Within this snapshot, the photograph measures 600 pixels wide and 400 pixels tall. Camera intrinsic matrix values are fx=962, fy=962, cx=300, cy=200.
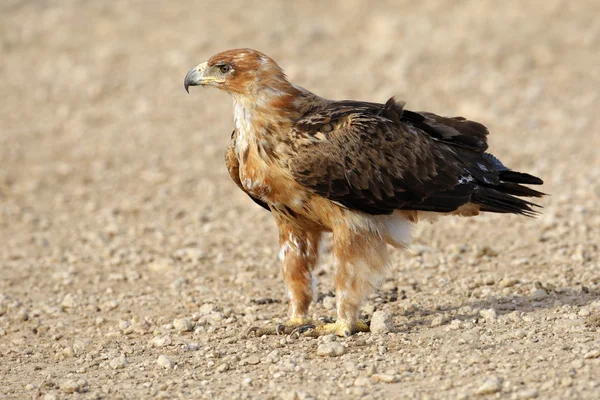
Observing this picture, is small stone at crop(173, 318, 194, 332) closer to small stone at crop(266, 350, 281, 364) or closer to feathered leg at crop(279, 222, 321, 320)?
feathered leg at crop(279, 222, 321, 320)

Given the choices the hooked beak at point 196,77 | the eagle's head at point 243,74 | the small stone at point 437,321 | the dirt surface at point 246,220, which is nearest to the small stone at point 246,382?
the dirt surface at point 246,220

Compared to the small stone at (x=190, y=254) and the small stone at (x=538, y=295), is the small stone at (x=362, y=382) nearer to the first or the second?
the small stone at (x=538, y=295)

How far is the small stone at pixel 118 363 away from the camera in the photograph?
671 centimetres

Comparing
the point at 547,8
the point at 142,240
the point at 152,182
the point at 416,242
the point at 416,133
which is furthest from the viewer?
the point at 547,8

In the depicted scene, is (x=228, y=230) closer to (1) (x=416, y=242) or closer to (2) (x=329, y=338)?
(1) (x=416, y=242)

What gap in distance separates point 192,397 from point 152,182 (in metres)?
7.41

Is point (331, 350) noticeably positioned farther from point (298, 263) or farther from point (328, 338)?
point (298, 263)

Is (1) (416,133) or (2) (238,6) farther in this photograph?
(2) (238,6)

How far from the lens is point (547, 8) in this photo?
20.1m

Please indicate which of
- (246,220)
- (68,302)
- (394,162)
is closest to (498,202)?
(394,162)

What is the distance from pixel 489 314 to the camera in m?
7.15

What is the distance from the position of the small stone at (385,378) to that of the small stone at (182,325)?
202 centimetres

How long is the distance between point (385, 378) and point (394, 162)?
1.83 m

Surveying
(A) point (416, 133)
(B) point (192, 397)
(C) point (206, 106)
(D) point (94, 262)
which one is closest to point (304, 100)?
(A) point (416, 133)
